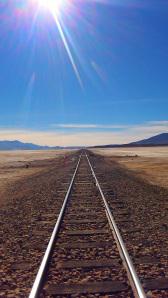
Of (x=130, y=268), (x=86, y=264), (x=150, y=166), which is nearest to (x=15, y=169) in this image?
(x=150, y=166)

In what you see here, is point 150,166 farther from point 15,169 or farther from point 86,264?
point 86,264

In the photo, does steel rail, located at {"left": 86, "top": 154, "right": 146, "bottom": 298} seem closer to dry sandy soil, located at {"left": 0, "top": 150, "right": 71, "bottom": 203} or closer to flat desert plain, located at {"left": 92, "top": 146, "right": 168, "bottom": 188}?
dry sandy soil, located at {"left": 0, "top": 150, "right": 71, "bottom": 203}

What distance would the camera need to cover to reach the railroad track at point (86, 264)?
6273 mm

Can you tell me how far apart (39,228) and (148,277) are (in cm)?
517

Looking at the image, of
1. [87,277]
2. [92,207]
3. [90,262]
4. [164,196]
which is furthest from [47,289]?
[164,196]

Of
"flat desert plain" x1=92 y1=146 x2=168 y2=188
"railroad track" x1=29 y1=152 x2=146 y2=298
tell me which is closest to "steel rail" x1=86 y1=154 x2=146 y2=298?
"railroad track" x1=29 y1=152 x2=146 y2=298

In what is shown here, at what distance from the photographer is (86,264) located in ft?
25.1

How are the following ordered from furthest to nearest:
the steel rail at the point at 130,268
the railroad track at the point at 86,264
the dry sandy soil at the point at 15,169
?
the dry sandy soil at the point at 15,169 < the railroad track at the point at 86,264 < the steel rail at the point at 130,268

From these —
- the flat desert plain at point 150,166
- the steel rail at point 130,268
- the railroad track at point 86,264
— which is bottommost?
the flat desert plain at point 150,166

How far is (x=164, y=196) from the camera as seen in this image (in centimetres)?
1864

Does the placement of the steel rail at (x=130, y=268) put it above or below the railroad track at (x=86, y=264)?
above

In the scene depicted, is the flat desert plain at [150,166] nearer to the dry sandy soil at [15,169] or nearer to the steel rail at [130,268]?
the dry sandy soil at [15,169]

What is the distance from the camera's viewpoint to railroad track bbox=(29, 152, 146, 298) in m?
6.27

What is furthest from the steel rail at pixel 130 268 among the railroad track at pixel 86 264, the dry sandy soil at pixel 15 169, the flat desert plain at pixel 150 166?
the flat desert plain at pixel 150 166
